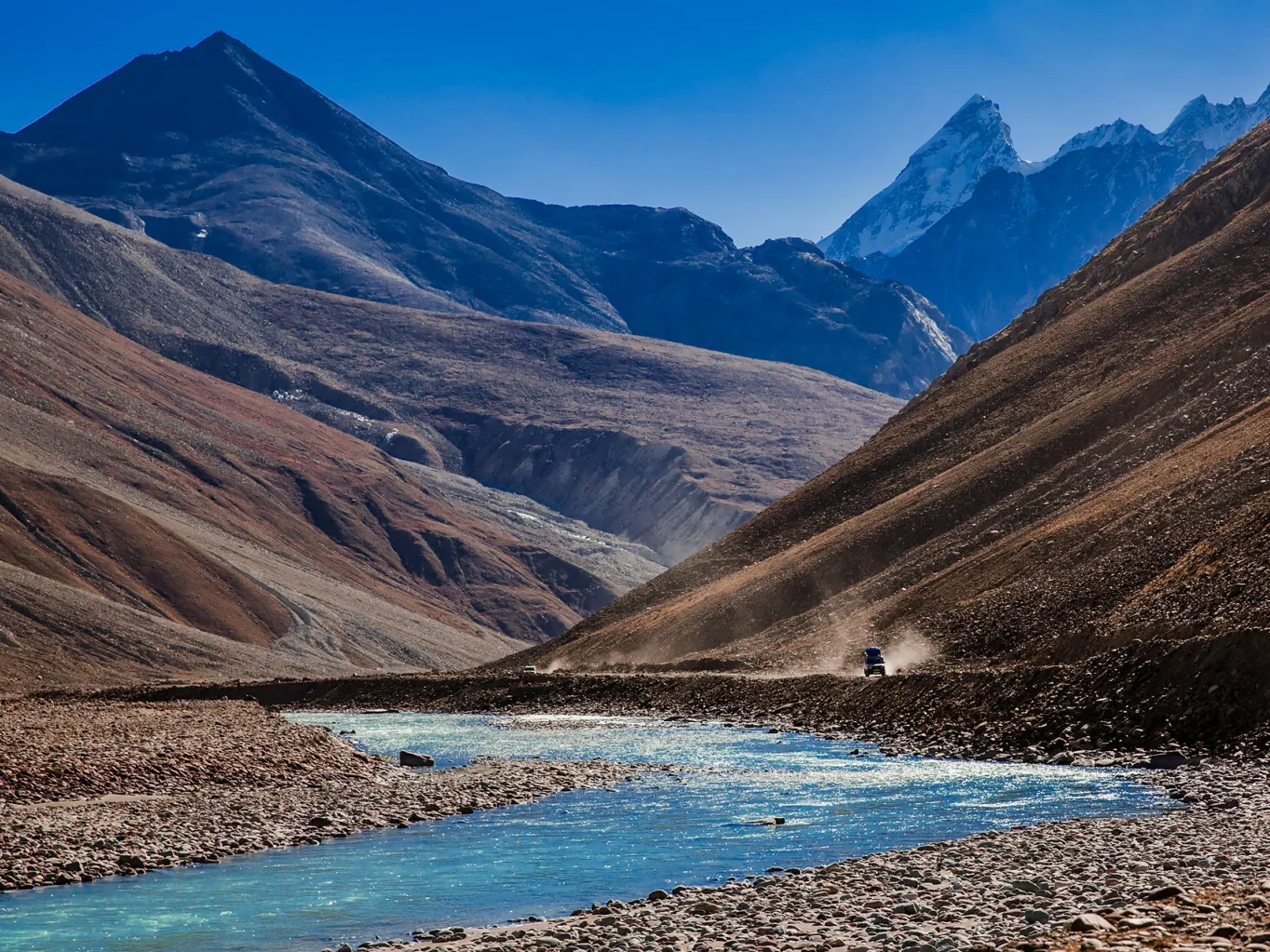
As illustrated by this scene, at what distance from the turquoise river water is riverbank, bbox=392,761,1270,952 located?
2517mm

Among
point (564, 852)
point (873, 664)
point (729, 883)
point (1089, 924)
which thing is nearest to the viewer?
point (1089, 924)

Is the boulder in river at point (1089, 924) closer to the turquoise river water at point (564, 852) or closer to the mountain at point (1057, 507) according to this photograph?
the turquoise river water at point (564, 852)

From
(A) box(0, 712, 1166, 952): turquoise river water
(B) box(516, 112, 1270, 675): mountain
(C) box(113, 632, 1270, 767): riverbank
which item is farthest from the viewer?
(B) box(516, 112, 1270, 675): mountain

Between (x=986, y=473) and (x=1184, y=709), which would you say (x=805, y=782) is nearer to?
(x=1184, y=709)

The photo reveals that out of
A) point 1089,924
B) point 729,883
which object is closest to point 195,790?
point 729,883

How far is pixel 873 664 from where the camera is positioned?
7069 cm

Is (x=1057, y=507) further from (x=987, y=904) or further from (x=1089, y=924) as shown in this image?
(x=1089, y=924)

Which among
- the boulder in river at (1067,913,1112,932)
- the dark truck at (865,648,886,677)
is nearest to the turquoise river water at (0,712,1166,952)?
the boulder in river at (1067,913,1112,932)

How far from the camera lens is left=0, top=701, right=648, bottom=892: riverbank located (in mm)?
29797

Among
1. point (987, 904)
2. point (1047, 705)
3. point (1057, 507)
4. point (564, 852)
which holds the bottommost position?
point (564, 852)

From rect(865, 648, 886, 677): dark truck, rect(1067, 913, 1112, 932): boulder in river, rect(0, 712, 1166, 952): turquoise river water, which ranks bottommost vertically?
rect(0, 712, 1166, 952): turquoise river water

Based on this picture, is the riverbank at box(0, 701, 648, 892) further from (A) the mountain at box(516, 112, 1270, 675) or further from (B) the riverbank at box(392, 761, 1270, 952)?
(A) the mountain at box(516, 112, 1270, 675)

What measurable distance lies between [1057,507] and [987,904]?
Answer: 72.8 metres

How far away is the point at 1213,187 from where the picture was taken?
5177 inches
